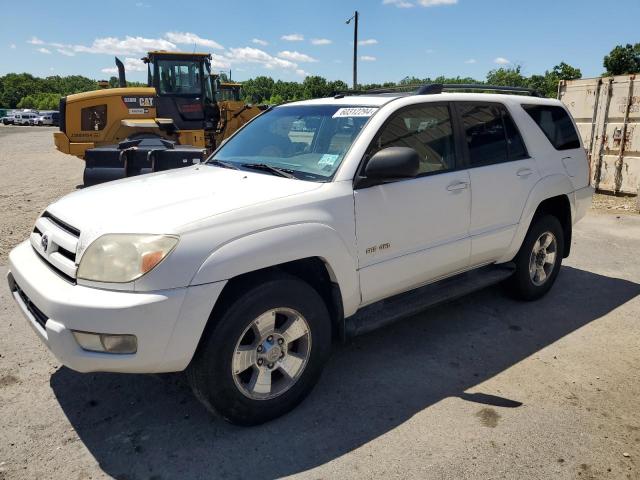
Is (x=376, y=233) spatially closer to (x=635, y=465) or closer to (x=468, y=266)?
(x=468, y=266)

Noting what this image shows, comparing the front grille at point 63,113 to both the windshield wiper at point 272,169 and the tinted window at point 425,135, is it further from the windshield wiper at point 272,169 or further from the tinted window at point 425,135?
the tinted window at point 425,135

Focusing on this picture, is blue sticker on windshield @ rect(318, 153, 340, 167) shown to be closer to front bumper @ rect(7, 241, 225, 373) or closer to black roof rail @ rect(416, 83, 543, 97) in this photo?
black roof rail @ rect(416, 83, 543, 97)

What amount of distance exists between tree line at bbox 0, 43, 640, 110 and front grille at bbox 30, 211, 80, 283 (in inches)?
610

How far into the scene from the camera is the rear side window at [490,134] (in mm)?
3945

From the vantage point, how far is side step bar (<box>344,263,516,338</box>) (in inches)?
131

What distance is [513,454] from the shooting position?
270 centimetres

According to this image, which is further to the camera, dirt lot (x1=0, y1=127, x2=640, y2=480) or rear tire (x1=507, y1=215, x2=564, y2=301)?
rear tire (x1=507, y1=215, x2=564, y2=301)

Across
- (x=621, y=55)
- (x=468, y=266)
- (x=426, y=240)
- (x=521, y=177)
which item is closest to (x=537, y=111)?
(x=521, y=177)

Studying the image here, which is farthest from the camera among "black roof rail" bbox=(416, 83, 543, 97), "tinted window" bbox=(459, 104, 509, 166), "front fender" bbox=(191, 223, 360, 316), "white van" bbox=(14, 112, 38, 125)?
"white van" bbox=(14, 112, 38, 125)

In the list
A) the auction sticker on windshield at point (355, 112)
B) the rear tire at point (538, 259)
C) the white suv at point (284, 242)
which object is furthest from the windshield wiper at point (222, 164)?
the rear tire at point (538, 259)

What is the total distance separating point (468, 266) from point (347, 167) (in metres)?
1.47

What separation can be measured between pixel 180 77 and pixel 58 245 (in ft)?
37.2

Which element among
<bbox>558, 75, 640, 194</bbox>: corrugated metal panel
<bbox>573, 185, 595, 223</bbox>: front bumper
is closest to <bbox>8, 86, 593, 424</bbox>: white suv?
<bbox>573, 185, 595, 223</bbox>: front bumper

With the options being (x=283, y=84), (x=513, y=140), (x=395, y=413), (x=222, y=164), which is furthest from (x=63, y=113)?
(x=283, y=84)
